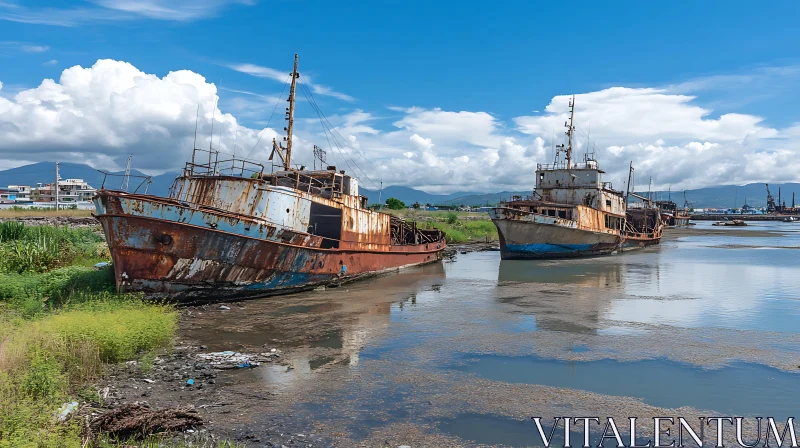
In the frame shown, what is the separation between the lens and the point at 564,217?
106ft

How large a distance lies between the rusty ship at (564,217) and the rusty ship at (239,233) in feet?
40.5

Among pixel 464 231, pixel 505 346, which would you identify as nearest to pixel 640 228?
pixel 464 231

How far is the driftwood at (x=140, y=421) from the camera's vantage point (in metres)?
5.78

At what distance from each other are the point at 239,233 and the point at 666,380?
1061 cm

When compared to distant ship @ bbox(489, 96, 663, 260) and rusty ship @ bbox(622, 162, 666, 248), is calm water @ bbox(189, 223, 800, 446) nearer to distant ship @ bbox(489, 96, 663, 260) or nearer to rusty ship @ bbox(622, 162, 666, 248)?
distant ship @ bbox(489, 96, 663, 260)

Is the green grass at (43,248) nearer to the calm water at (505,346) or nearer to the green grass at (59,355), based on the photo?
the green grass at (59,355)

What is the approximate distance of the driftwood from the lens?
19.0 feet

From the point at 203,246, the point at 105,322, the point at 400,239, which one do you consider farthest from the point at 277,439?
the point at 400,239

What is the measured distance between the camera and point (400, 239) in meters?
26.5

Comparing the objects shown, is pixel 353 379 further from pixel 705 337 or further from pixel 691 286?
pixel 691 286

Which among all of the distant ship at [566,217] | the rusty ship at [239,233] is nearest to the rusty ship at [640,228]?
the distant ship at [566,217]

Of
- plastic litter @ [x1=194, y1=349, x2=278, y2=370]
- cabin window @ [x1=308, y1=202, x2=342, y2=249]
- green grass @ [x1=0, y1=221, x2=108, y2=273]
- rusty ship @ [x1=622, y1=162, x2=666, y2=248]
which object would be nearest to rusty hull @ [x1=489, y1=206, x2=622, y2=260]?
rusty ship @ [x1=622, y1=162, x2=666, y2=248]

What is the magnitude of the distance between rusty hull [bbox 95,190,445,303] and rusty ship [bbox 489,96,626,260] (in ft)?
54.0

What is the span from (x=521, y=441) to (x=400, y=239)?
67.6ft
